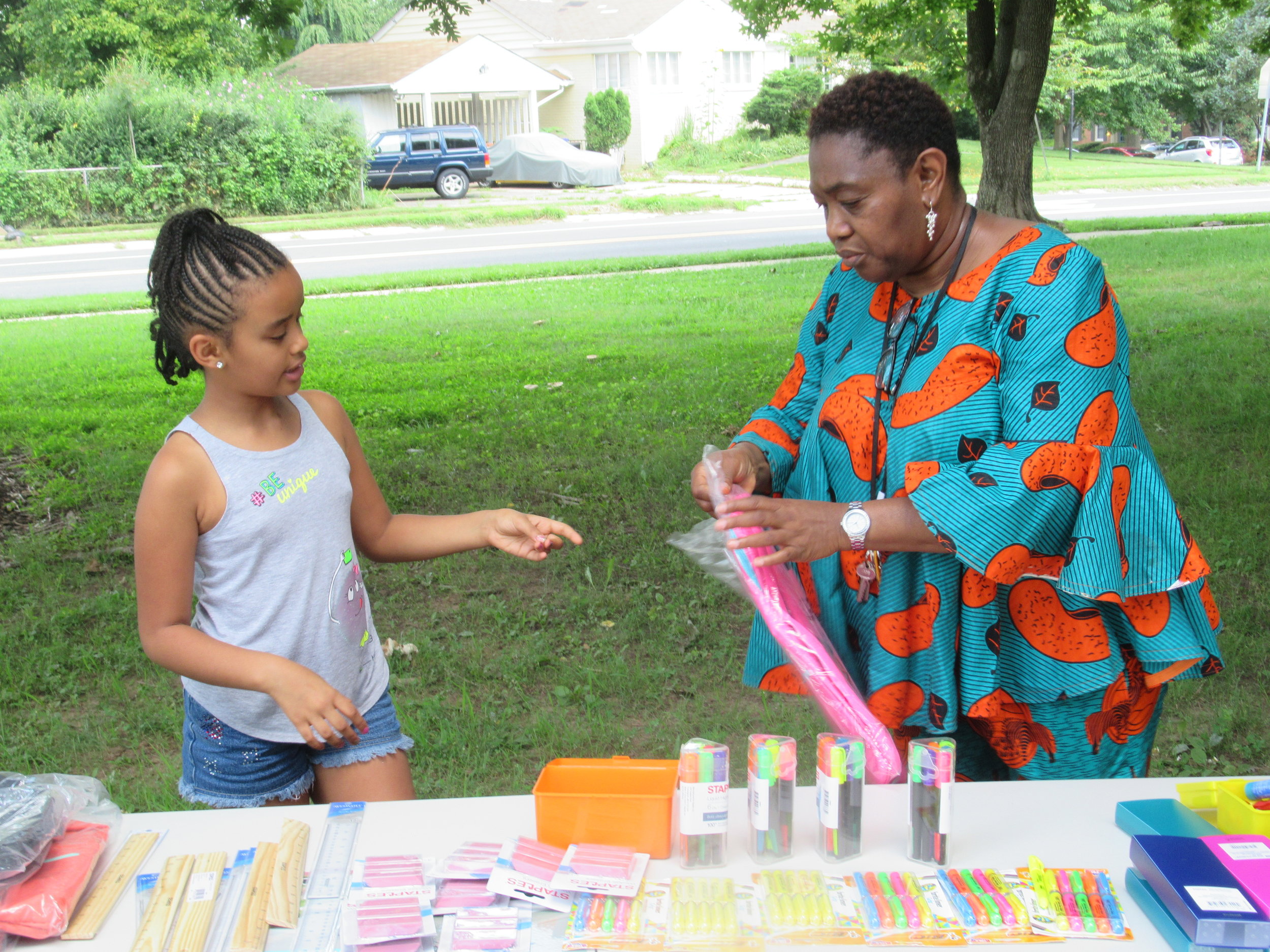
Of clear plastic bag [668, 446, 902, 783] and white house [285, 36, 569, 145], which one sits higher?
white house [285, 36, 569, 145]

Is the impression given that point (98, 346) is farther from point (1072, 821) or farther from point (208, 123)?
point (208, 123)

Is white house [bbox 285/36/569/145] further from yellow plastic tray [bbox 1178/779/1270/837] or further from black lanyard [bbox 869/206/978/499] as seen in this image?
yellow plastic tray [bbox 1178/779/1270/837]

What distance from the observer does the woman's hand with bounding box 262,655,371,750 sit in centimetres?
181

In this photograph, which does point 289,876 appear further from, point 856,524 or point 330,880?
point 856,524

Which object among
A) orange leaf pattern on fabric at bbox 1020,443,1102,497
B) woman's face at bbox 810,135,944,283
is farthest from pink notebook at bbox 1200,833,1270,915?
woman's face at bbox 810,135,944,283

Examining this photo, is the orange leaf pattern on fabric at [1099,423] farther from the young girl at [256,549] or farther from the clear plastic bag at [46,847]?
the clear plastic bag at [46,847]

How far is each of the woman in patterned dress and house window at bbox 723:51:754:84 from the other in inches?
1596

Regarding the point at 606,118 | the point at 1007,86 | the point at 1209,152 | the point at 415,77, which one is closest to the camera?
the point at 1007,86

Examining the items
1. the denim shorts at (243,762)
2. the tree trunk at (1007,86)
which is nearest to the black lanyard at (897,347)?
the denim shorts at (243,762)

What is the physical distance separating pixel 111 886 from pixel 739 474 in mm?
1311

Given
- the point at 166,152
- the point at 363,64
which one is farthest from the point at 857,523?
the point at 363,64

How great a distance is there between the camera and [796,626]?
1.98 metres

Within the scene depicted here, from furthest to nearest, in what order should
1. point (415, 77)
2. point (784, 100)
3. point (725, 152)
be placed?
point (784, 100) → point (725, 152) → point (415, 77)

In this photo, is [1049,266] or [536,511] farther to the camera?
[536,511]
